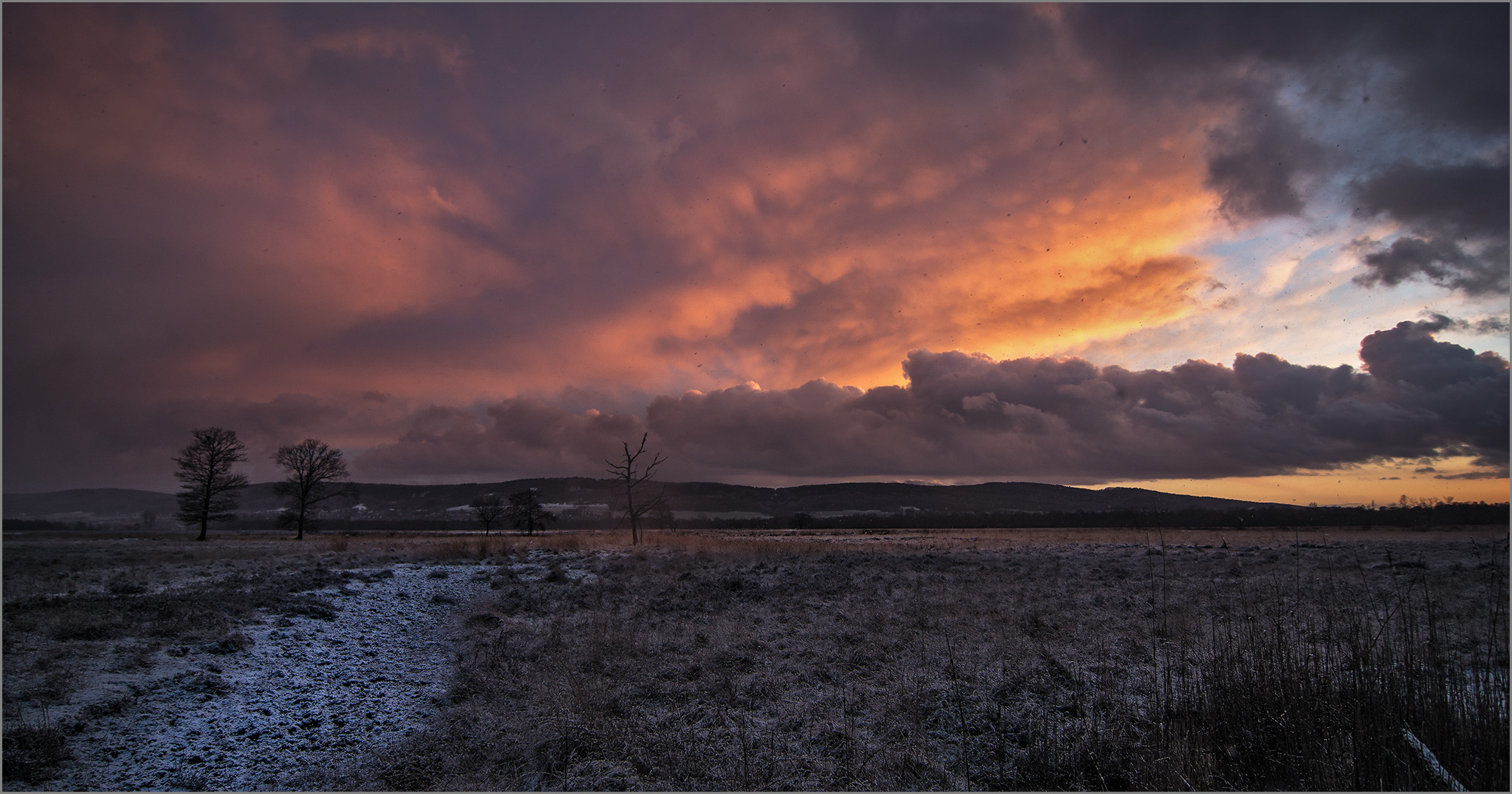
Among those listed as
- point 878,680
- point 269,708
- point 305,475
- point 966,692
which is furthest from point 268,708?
point 305,475

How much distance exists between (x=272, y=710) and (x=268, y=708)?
0.27ft

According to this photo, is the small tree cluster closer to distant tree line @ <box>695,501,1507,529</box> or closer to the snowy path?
the snowy path

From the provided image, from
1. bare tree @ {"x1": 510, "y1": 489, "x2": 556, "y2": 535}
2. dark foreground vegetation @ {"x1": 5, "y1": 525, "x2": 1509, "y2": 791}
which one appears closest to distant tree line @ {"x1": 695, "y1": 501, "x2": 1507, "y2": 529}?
dark foreground vegetation @ {"x1": 5, "y1": 525, "x2": 1509, "y2": 791}

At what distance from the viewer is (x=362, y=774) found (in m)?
7.40

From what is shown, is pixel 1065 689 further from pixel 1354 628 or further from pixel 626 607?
pixel 626 607

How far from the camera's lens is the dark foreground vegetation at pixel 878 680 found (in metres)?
6.63

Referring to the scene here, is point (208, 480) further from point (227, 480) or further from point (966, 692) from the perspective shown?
point (966, 692)

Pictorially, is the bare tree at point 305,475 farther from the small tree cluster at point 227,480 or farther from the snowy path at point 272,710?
the snowy path at point 272,710

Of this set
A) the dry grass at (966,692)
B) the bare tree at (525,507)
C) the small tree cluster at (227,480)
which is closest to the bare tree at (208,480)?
the small tree cluster at (227,480)

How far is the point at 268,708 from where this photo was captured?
8.77 m

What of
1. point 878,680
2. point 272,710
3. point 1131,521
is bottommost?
point 1131,521

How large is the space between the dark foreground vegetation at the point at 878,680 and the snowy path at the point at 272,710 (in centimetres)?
25

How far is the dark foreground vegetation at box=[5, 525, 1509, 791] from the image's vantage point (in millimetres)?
6633

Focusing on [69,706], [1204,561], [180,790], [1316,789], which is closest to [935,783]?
[1316,789]
